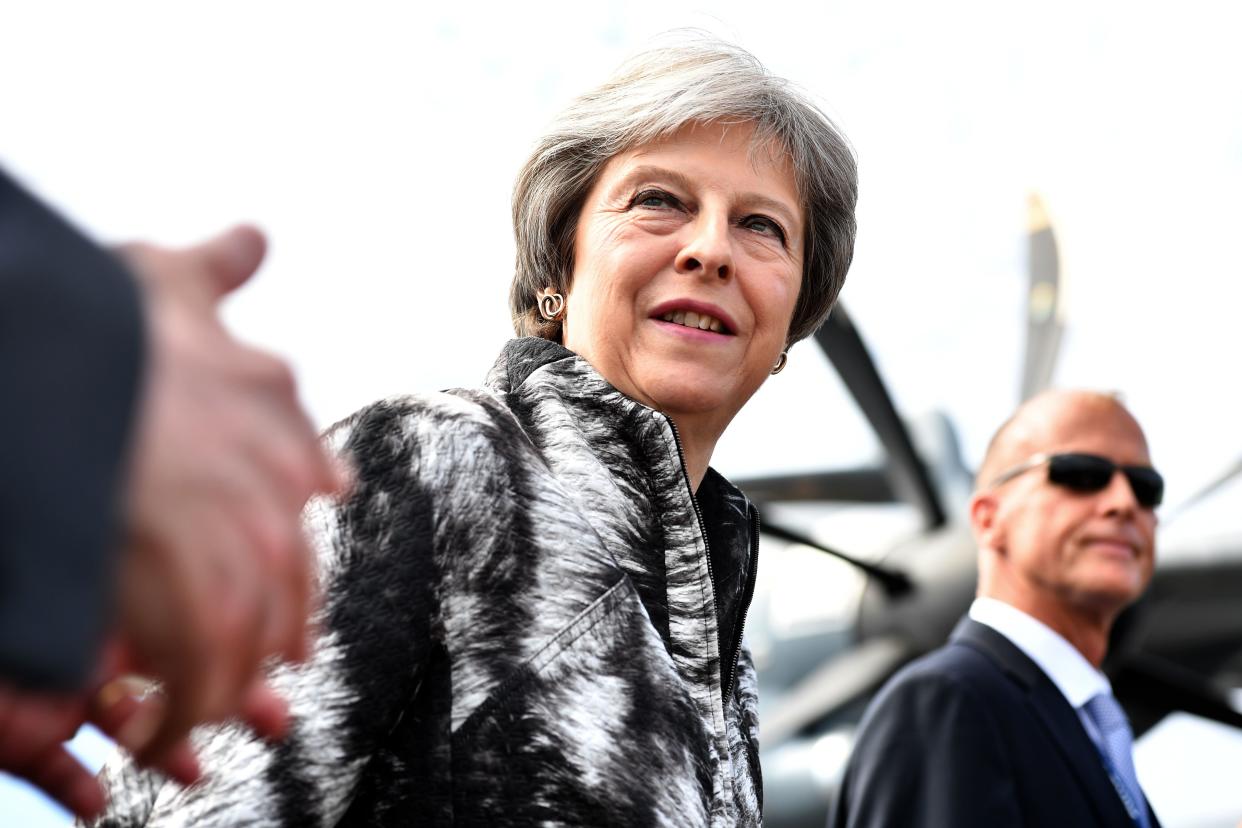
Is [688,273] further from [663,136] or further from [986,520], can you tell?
[986,520]

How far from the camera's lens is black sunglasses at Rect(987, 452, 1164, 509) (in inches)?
122

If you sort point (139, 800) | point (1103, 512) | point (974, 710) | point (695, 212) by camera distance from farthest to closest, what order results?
point (1103, 512)
point (974, 710)
point (695, 212)
point (139, 800)

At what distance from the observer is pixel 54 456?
0.33 metres

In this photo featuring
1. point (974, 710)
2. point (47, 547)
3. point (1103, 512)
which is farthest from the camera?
point (1103, 512)

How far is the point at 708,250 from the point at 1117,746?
1.53 meters

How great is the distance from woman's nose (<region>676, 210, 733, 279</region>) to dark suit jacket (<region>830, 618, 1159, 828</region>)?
3.63 ft

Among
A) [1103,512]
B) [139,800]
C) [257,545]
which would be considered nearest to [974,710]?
[1103,512]

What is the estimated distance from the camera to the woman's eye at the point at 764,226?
1.74 m

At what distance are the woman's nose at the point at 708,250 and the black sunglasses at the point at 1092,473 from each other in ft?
5.52

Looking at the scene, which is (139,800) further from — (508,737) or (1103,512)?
(1103,512)

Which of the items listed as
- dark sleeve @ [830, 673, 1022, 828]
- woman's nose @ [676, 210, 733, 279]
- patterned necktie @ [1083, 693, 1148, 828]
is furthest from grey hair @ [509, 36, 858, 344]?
patterned necktie @ [1083, 693, 1148, 828]

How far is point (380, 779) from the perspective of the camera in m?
1.15

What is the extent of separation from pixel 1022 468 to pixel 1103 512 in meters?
0.22

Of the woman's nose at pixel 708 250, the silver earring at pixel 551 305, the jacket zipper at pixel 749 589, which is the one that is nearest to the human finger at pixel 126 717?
the jacket zipper at pixel 749 589
